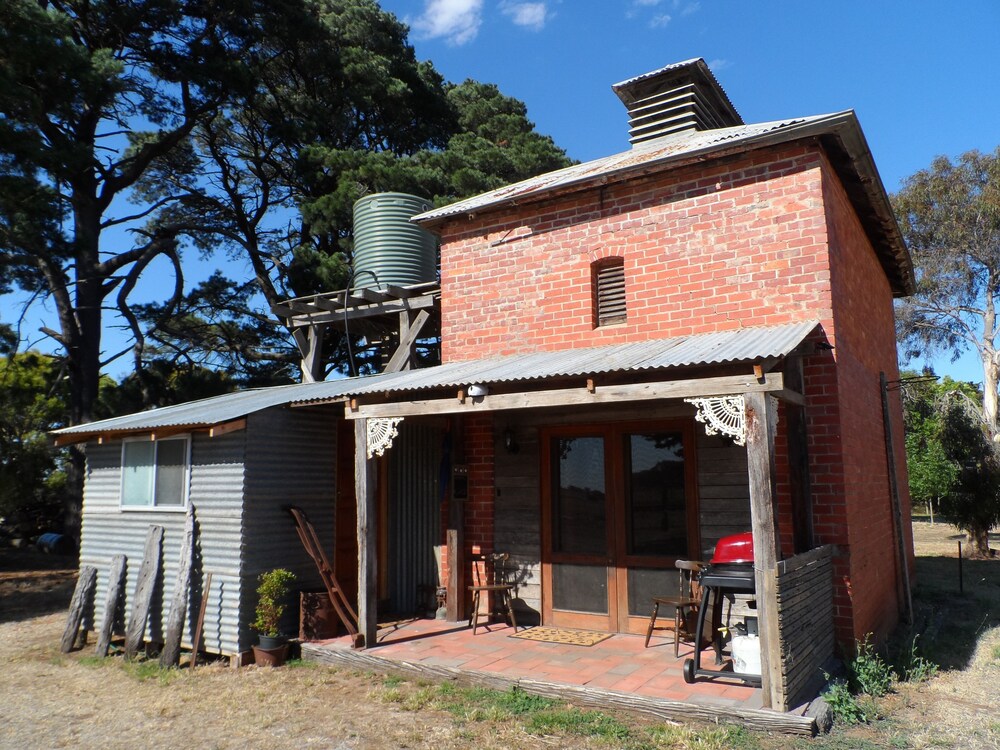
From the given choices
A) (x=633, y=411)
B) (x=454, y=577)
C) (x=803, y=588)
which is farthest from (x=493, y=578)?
(x=803, y=588)

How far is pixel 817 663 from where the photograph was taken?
5773mm

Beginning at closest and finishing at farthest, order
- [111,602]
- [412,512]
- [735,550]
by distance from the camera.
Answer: [735,550], [111,602], [412,512]

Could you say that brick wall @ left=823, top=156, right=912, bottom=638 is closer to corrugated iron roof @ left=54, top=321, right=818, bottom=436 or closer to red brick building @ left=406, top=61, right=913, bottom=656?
red brick building @ left=406, top=61, right=913, bottom=656

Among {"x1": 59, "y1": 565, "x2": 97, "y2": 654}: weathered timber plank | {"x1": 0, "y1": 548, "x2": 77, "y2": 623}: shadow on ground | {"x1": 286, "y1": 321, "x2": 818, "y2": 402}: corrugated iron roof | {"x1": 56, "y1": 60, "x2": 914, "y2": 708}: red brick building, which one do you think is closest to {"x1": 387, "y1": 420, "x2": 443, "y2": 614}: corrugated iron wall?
{"x1": 56, "y1": 60, "x2": 914, "y2": 708}: red brick building

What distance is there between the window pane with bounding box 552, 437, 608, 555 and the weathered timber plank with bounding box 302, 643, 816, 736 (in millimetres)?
2187

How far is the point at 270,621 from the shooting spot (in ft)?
24.5

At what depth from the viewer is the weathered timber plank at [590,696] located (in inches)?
195

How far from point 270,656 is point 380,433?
8.38ft

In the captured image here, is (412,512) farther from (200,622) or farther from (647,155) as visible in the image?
(647,155)

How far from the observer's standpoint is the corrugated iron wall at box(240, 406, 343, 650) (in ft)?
25.5

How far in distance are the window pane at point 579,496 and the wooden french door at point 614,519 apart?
1 centimetres

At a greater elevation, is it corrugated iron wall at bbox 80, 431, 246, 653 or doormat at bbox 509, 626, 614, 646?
corrugated iron wall at bbox 80, 431, 246, 653

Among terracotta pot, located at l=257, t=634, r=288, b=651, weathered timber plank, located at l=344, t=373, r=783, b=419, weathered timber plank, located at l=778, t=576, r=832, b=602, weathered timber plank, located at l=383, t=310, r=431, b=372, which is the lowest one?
terracotta pot, located at l=257, t=634, r=288, b=651

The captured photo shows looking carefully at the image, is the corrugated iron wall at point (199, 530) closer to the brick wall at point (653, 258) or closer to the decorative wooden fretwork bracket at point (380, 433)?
the decorative wooden fretwork bracket at point (380, 433)
